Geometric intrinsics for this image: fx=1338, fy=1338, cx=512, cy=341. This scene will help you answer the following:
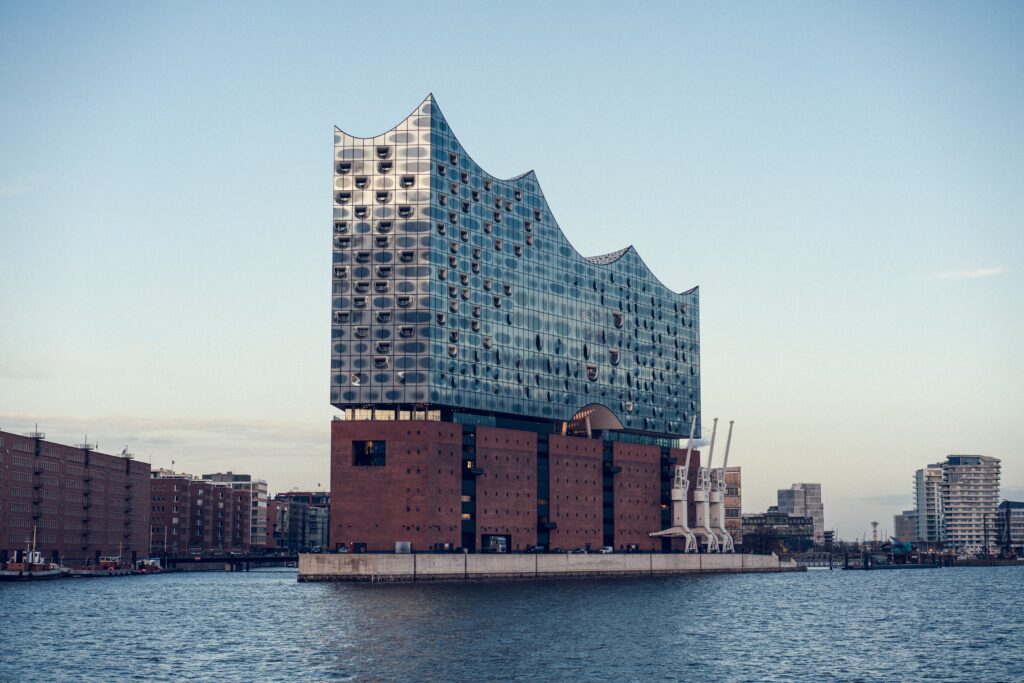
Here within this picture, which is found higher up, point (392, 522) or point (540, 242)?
point (540, 242)

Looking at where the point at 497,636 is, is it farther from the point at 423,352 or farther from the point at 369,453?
the point at 423,352

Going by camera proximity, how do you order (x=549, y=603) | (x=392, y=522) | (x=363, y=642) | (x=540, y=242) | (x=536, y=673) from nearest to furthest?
(x=536, y=673), (x=363, y=642), (x=549, y=603), (x=392, y=522), (x=540, y=242)

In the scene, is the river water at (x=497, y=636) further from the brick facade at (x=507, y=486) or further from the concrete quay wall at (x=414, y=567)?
the brick facade at (x=507, y=486)

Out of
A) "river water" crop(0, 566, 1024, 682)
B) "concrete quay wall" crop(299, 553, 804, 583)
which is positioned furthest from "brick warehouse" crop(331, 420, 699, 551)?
"river water" crop(0, 566, 1024, 682)

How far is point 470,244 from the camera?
18400 centimetres

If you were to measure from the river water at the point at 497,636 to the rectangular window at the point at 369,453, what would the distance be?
17336mm

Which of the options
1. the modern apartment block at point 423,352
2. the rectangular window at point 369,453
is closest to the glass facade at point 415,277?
the modern apartment block at point 423,352

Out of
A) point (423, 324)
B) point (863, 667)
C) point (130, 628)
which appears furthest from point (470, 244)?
point (863, 667)

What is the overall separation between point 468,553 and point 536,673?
100 m

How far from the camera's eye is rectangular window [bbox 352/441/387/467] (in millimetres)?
170875

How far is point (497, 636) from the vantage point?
9762cm

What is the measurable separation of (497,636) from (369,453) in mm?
76313

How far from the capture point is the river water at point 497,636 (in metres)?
79.4

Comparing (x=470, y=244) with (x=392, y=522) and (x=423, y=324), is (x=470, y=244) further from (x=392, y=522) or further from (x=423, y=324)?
(x=392, y=522)
